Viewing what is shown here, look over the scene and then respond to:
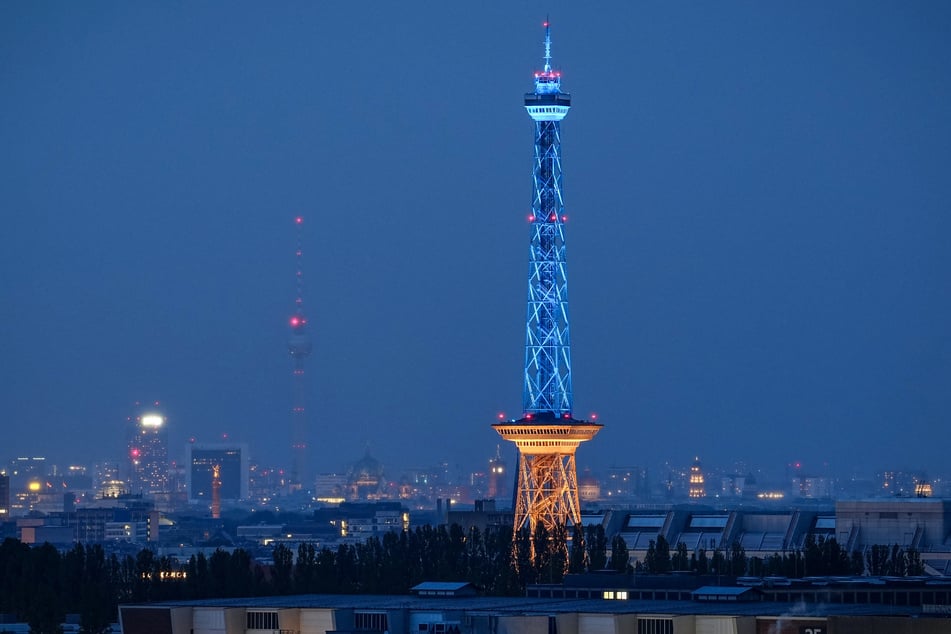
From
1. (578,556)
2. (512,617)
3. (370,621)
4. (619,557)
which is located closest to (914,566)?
(619,557)

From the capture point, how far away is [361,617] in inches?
3666

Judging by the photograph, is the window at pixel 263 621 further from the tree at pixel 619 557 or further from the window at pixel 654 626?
the tree at pixel 619 557

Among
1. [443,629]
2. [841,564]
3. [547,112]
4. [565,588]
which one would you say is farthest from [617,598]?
[547,112]

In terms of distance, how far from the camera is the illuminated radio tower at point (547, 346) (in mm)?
141000

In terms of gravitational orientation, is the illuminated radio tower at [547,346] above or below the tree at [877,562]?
above

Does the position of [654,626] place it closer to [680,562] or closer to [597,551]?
[680,562]

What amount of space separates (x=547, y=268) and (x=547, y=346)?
184 inches

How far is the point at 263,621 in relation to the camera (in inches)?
3696

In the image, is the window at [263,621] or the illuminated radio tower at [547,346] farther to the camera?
the illuminated radio tower at [547,346]

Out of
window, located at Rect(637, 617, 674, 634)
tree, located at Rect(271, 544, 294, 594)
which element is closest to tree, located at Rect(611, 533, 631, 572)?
tree, located at Rect(271, 544, 294, 594)

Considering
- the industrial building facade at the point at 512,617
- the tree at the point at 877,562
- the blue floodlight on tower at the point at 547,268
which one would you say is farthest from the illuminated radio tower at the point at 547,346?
the industrial building facade at the point at 512,617

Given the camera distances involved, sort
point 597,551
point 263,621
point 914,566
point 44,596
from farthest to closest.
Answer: point 597,551
point 914,566
point 44,596
point 263,621

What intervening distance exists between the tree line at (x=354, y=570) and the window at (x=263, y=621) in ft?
50.3

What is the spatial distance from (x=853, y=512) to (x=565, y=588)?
48731 millimetres
